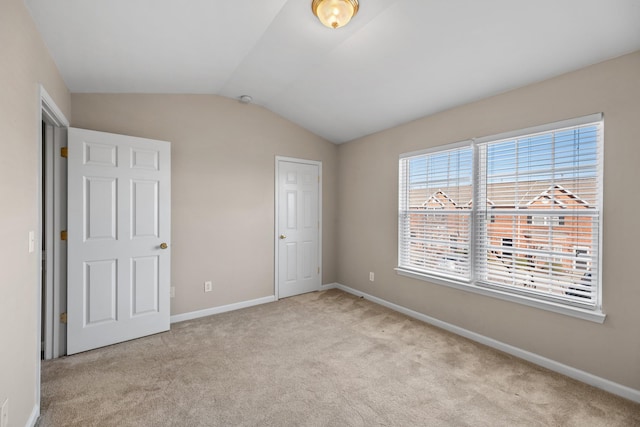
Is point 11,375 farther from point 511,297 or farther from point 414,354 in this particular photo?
point 511,297

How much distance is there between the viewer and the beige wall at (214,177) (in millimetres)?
3129

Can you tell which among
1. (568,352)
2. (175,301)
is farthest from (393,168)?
(175,301)

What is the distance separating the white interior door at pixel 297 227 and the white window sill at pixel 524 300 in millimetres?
1636

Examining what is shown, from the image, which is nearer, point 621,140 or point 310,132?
point 621,140

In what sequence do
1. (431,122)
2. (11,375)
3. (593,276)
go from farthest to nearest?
(431,122)
(593,276)
(11,375)

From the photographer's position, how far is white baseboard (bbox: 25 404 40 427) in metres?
1.71

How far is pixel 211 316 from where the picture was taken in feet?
11.5

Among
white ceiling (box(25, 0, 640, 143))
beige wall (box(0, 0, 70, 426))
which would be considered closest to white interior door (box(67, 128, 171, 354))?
white ceiling (box(25, 0, 640, 143))

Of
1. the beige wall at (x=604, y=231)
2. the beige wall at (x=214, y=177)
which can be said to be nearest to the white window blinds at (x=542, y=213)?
the beige wall at (x=604, y=231)

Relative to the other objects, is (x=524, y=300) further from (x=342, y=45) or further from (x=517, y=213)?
(x=342, y=45)

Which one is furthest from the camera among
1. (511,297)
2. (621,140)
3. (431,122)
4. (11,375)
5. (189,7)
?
(431,122)

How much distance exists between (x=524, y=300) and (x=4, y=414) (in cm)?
349

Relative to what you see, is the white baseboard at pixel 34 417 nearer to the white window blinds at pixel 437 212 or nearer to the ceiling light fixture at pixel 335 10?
the ceiling light fixture at pixel 335 10

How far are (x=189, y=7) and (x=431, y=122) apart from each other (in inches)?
Answer: 101
